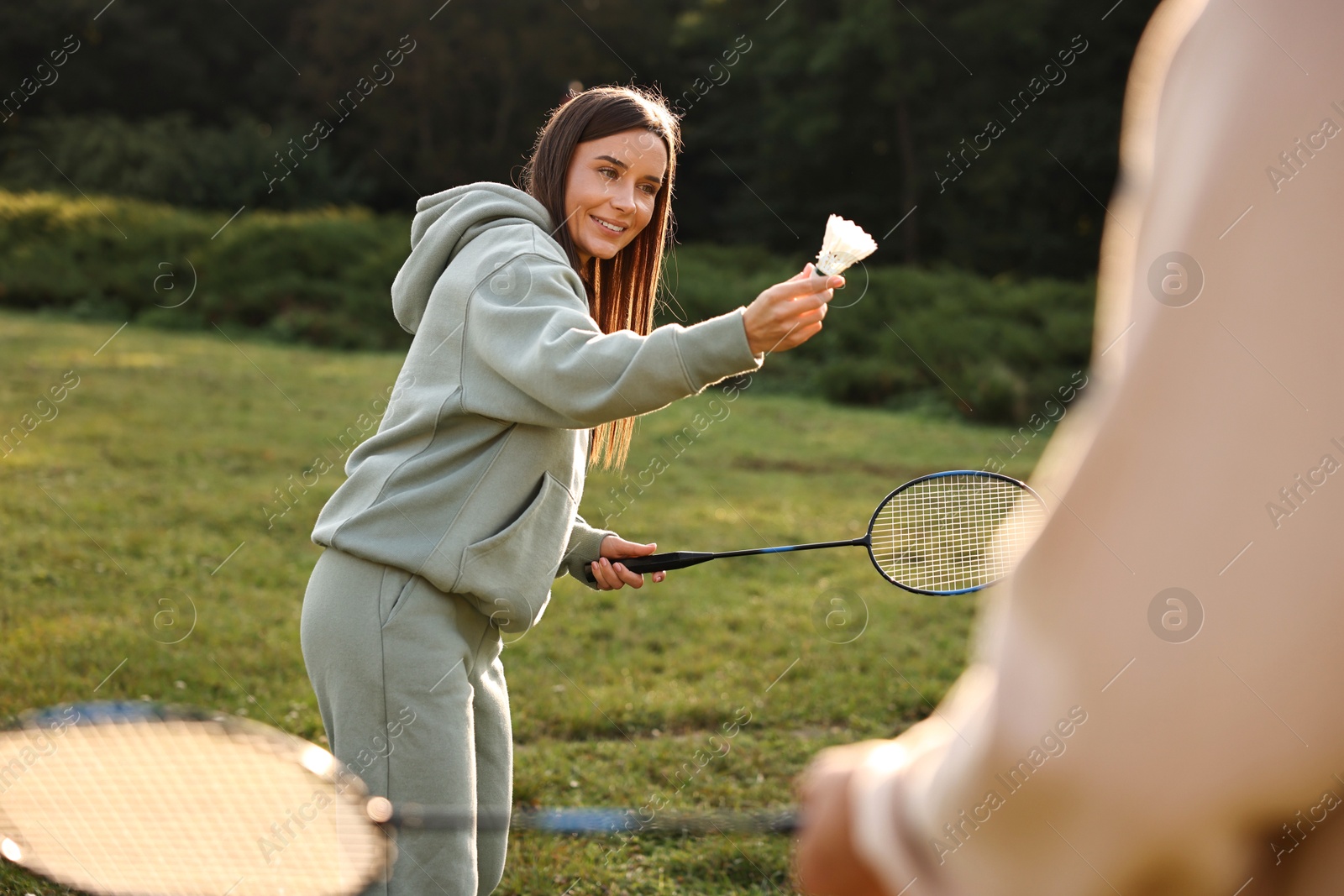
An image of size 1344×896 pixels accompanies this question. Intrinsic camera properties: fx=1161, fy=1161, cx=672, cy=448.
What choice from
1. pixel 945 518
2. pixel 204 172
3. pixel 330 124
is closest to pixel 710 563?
pixel 945 518

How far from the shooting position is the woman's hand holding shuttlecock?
1.82 metres

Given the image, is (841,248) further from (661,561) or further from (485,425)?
(661,561)

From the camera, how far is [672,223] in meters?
2.99

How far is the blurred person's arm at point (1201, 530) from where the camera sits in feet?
1.64

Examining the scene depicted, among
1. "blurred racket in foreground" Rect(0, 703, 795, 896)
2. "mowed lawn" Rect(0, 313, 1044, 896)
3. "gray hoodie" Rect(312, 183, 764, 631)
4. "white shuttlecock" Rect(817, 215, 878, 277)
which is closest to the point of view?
"white shuttlecock" Rect(817, 215, 878, 277)

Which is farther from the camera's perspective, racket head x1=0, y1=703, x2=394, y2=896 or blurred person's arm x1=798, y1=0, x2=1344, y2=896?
racket head x1=0, y1=703, x2=394, y2=896

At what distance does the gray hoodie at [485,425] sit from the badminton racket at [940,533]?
0.33 meters

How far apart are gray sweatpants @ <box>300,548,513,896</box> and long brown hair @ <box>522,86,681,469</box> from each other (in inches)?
23.2

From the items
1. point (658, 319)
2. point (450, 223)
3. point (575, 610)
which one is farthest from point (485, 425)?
point (658, 319)

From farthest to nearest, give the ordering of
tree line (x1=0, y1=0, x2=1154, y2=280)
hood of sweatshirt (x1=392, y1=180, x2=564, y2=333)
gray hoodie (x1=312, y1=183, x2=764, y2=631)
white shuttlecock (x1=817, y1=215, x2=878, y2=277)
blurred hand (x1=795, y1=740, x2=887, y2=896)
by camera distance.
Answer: tree line (x1=0, y1=0, x2=1154, y2=280)
hood of sweatshirt (x1=392, y1=180, x2=564, y2=333)
gray hoodie (x1=312, y1=183, x2=764, y2=631)
white shuttlecock (x1=817, y1=215, x2=878, y2=277)
blurred hand (x1=795, y1=740, x2=887, y2=896)

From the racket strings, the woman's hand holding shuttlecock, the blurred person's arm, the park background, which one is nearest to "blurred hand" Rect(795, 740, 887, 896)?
the blurred person's arm

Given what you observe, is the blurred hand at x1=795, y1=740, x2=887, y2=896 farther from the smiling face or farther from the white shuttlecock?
the smiling face

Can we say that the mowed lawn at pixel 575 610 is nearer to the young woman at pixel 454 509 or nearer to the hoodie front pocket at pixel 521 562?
the young woman at pixel 454 509

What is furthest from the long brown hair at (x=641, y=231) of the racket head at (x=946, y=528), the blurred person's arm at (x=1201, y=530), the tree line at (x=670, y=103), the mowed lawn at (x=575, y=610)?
the tree line at (x=670, y=103)
